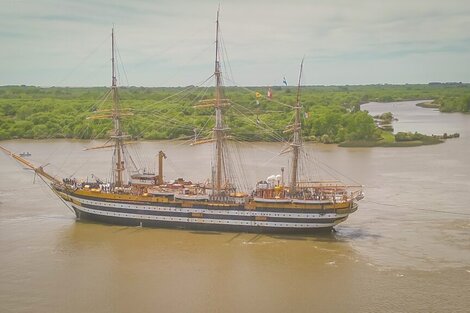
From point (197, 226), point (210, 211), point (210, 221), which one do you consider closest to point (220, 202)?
point (210, 211)

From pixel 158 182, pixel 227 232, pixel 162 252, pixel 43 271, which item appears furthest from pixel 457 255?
pixel 43 271

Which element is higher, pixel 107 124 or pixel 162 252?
pixel 107 124

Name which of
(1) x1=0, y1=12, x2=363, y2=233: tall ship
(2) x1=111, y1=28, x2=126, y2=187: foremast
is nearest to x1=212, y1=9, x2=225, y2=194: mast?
(1) x1=0, y1=12, x2=363, y2=233: tall ship

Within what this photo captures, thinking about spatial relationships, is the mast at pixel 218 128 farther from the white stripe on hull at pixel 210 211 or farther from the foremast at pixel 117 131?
the foremast at pixel 117 131

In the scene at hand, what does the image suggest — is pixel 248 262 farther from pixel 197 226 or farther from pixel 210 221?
pixel 197 226

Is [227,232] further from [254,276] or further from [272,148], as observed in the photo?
[272,148]

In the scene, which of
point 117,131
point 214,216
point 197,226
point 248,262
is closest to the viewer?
point 248,262

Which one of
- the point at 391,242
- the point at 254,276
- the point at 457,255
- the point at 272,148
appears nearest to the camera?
the point at 254,276
